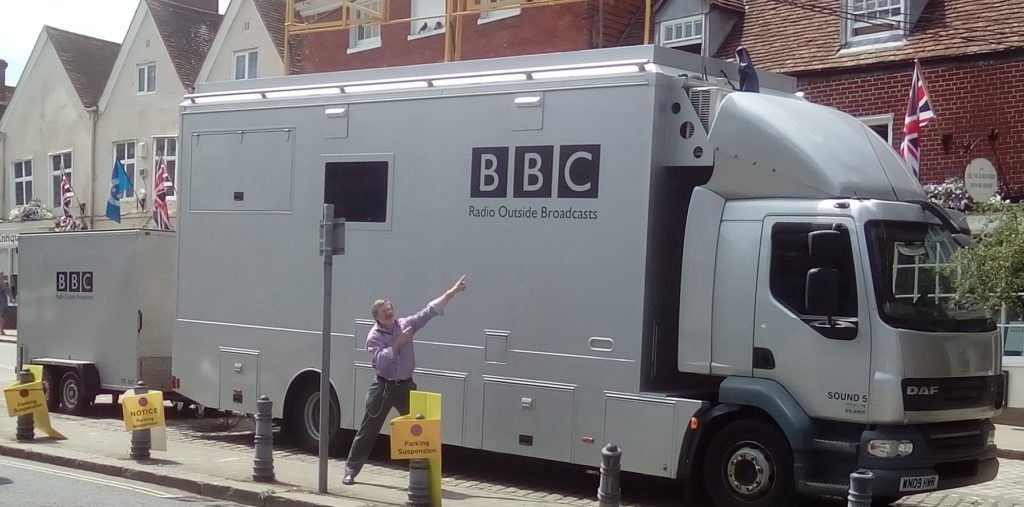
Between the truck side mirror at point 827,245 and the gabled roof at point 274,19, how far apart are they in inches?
976

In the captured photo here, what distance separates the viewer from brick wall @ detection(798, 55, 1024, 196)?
56.4 ft

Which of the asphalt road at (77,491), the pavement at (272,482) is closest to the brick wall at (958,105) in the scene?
A: the pavement at (272,482)

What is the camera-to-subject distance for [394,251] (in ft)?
38.8

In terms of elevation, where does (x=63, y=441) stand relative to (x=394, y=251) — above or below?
below

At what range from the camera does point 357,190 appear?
12.2 meters

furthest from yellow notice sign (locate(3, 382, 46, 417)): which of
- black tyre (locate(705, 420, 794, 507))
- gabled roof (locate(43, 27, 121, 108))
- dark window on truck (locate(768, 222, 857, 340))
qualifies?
gabled roof (locate(43, 27, 121, 108))

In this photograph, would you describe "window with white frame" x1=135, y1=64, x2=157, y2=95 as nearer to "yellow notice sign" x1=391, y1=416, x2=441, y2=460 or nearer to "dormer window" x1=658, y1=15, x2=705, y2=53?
"dormer window" x1=658, y1=15, x2=705, y2=53

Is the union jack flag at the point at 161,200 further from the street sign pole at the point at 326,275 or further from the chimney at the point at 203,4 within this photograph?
the street sign pole at the point at 326,275

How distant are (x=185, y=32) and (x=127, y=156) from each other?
165 inches

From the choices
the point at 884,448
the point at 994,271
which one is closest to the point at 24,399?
the point at 884,448

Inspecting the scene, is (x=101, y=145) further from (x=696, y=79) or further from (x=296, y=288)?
(x=696, y=79)

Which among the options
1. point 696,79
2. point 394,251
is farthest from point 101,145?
point 696,79

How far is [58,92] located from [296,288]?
96.8ft

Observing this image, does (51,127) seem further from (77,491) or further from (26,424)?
(77,491)
